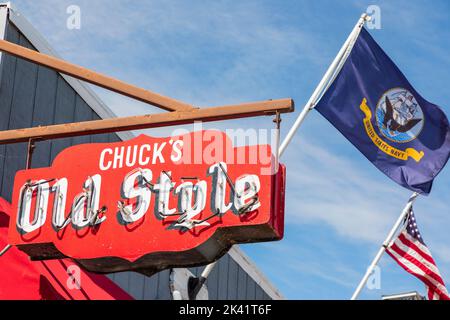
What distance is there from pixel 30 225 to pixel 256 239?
215 cm

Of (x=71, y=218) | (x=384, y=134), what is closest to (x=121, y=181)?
(x=71, y=218)

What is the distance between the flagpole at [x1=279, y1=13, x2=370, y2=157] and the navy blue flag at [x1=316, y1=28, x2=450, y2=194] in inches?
4.2

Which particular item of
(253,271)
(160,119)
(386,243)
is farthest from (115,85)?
(253,271)

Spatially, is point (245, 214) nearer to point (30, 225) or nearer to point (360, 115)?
point (30, 225)

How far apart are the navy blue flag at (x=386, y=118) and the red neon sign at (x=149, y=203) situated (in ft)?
19.2

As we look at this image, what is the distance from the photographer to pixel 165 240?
9070 mm

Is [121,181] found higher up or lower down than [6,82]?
lower down

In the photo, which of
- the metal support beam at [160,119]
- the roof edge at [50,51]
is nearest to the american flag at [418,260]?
the roof edge at [50,51]

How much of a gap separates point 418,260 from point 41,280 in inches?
300

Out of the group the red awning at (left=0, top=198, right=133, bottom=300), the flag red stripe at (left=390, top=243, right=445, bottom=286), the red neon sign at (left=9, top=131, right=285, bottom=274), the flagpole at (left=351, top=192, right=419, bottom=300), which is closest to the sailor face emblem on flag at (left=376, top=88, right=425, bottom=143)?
the flagpole at (left=351, top=192, right=419, bottom=300)

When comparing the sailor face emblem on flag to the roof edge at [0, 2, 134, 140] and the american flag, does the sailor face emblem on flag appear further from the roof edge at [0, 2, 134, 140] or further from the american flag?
the roof edge at [0, 2, 134, 140]

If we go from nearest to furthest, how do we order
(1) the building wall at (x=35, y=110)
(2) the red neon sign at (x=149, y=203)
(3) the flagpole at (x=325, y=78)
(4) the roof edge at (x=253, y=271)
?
(2) the red neon sign at (x=149, y=203) → (1) the building wall at (x=35, y=110) → (3) the flagpole at (x=325, y=78) → (4) the roof edge at (x=253, y=271)

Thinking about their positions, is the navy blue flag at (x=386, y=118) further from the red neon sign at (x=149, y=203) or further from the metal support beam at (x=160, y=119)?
the metal support beam at (x=160, y=119)

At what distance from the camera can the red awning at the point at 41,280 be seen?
1095 centimetres
